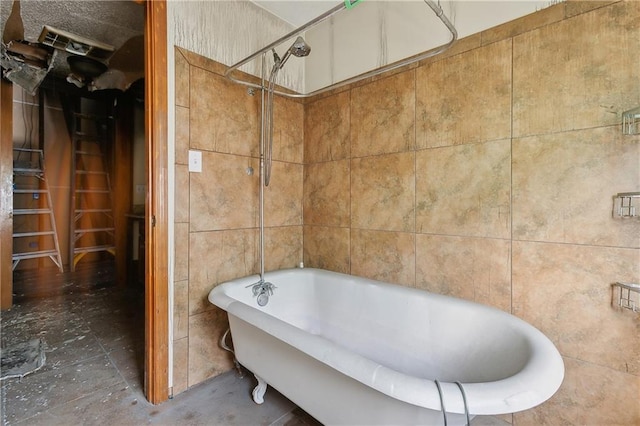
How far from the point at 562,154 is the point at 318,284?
4.51 feet

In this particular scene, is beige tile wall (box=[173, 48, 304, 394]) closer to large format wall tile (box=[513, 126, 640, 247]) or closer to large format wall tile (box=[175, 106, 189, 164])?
large format wall tile (box=[175, 106, 189, 164])

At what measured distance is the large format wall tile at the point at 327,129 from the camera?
1.88m

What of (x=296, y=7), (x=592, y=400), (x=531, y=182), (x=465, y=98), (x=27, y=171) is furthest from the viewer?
(x=27, y=171)

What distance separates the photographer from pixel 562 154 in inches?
45.0

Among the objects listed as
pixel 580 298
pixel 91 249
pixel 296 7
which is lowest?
pixel 91 249

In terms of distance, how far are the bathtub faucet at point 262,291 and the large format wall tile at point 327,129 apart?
3.06 feet

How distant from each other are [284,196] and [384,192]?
732 millimetres

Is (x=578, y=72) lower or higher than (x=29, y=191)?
higher

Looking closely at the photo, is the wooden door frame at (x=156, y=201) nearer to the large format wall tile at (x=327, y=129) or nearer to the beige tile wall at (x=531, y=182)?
the large format wall tile at (x=327, y=129)

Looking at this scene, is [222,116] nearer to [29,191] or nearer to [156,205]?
[156,205]

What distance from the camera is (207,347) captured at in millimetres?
1636

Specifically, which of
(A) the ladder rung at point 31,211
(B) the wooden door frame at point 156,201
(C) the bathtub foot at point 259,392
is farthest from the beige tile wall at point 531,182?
(A) the ladder rung at point 31,211

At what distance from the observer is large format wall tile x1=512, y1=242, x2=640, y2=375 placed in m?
1.04

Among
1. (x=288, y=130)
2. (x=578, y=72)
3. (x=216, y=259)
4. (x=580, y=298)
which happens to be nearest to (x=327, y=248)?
(x=216, y=259)
